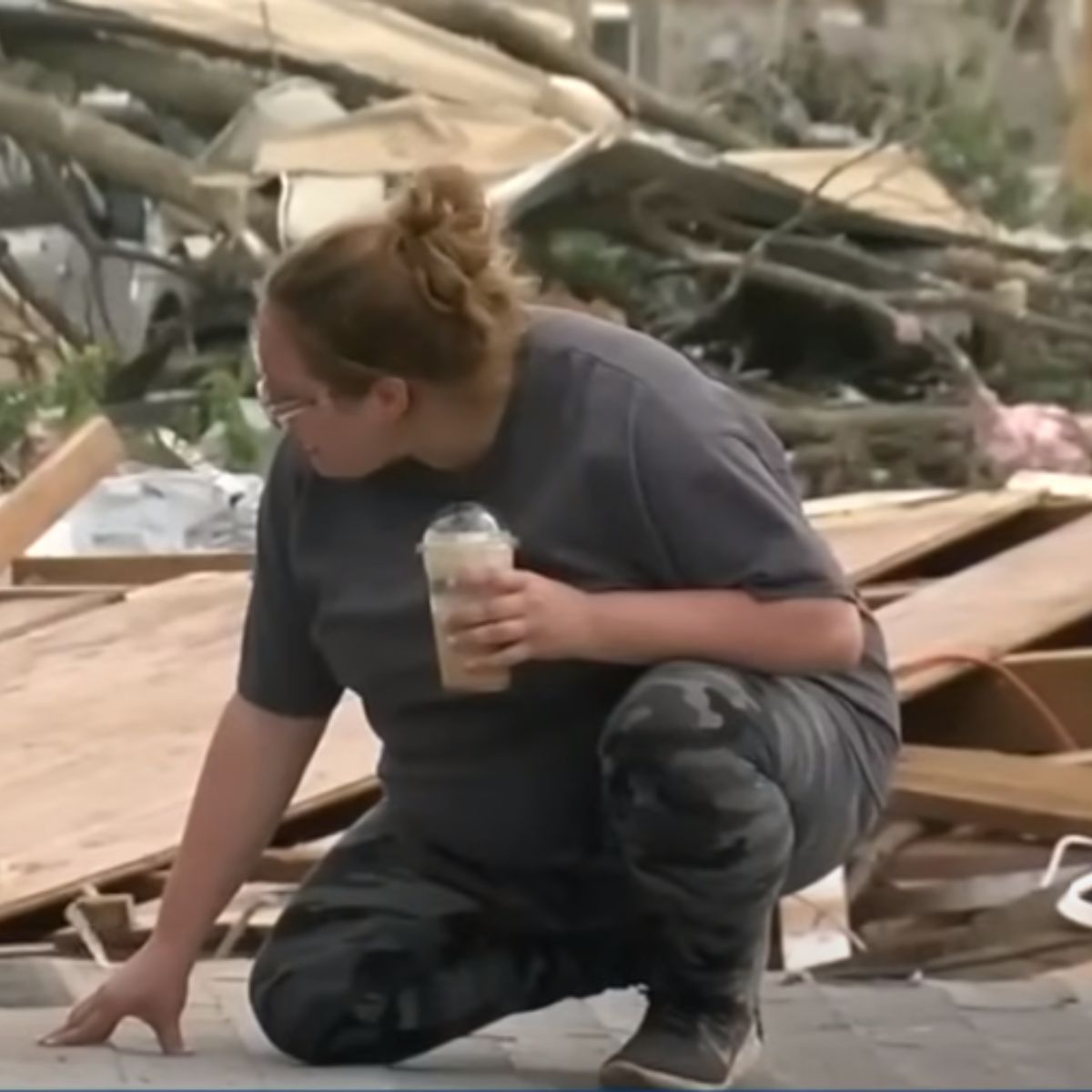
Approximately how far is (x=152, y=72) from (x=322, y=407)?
4.13m

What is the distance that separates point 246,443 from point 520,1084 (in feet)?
10.8

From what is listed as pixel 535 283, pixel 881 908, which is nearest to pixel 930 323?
pixel 881 908

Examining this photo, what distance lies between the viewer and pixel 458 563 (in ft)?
5.67

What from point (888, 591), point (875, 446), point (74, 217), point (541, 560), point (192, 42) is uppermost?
point (541, 560)

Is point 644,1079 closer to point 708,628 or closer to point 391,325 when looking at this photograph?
point 708,628

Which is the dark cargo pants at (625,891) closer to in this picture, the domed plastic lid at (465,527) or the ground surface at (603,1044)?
the ground surface at (603,1044)

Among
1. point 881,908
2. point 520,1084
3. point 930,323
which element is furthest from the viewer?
point 930,323

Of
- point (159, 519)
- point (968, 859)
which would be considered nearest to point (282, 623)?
point (968, 859)

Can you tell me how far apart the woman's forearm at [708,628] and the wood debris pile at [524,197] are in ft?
11.8

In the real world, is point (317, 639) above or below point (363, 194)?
above

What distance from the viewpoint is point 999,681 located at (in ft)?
10.4

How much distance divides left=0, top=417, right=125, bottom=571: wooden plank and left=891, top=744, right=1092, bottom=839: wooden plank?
6.06 ft

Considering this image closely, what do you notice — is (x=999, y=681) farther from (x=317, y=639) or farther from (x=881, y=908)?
(x=317, y=639)

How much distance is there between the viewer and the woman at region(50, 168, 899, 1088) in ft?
5.84
